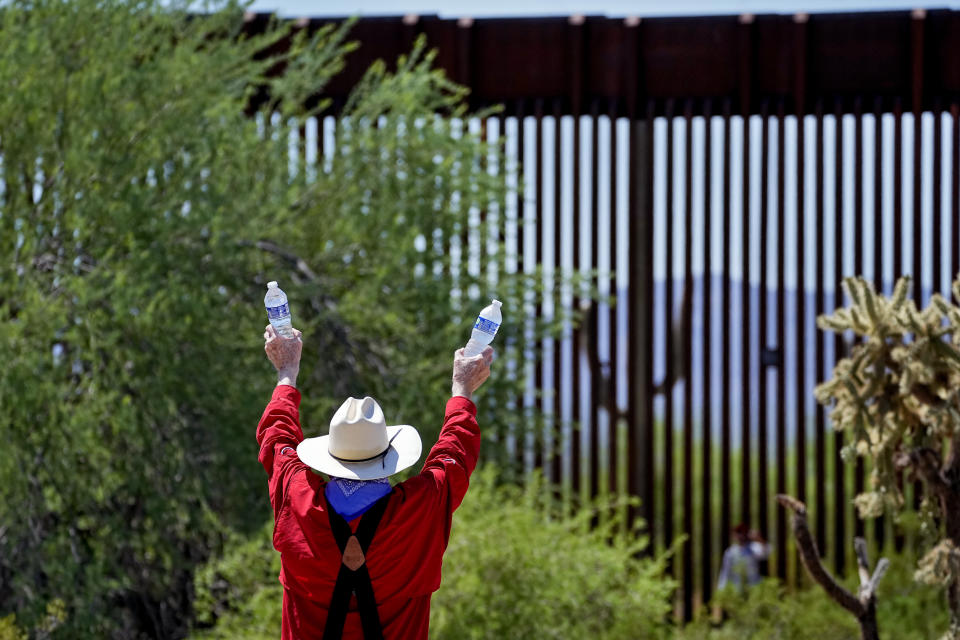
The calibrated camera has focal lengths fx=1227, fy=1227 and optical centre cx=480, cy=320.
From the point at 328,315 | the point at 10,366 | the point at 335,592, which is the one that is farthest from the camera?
the point at 328,315

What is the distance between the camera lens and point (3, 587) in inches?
255

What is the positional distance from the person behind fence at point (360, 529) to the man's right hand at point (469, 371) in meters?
0.16

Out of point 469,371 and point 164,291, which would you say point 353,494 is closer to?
point 469,371

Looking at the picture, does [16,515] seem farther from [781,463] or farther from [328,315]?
[781,463]

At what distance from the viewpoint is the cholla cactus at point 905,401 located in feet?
17.1

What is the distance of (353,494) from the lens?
284 centimetres

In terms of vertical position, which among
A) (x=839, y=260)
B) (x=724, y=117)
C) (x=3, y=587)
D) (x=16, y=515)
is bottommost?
(x=3, y=587)

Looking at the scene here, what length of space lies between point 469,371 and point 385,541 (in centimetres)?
49

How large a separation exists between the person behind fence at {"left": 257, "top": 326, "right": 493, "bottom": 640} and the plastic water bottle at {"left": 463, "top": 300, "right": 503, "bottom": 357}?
0.25m

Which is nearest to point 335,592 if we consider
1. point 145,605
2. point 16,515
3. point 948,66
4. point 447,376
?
point 16,515

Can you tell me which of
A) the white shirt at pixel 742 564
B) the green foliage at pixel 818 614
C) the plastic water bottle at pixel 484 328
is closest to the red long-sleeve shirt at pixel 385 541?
the plastic water bottle at pixel 484 328

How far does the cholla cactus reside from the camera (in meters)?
5.21

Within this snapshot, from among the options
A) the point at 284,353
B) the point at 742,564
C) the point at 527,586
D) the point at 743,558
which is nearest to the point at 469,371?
the point at 284,353

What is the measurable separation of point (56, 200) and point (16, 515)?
5.43 ft
